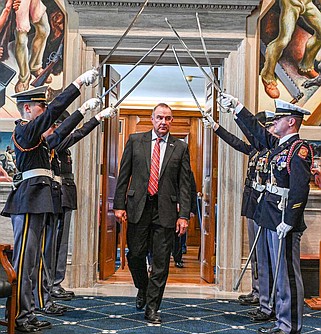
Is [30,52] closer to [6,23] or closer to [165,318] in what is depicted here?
[6,23]

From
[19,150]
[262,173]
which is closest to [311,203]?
[262,173]

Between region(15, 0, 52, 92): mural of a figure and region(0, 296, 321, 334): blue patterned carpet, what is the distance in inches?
87.4

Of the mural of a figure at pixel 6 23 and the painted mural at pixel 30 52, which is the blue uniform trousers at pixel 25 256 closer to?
the painted mural at pixel 30 52

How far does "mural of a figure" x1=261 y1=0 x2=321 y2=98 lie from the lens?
5.89m

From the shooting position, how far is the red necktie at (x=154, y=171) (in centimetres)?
438

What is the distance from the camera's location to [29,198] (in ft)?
12.4

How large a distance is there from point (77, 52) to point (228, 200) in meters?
2.04

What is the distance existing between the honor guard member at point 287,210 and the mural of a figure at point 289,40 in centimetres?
201

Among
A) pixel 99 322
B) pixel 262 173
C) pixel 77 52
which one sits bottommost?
pixel 99 322

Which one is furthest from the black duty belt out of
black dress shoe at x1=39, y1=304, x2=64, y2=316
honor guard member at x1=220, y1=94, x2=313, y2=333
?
honor guard member at x1=220, y1=94, x2=313, y2=333

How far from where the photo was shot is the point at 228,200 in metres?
5.85

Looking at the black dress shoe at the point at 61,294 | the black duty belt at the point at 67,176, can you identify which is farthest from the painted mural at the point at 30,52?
the black dress shoe at the point at 61,294

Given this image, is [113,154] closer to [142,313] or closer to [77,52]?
[77,52]

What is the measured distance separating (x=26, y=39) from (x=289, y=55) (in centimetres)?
257
